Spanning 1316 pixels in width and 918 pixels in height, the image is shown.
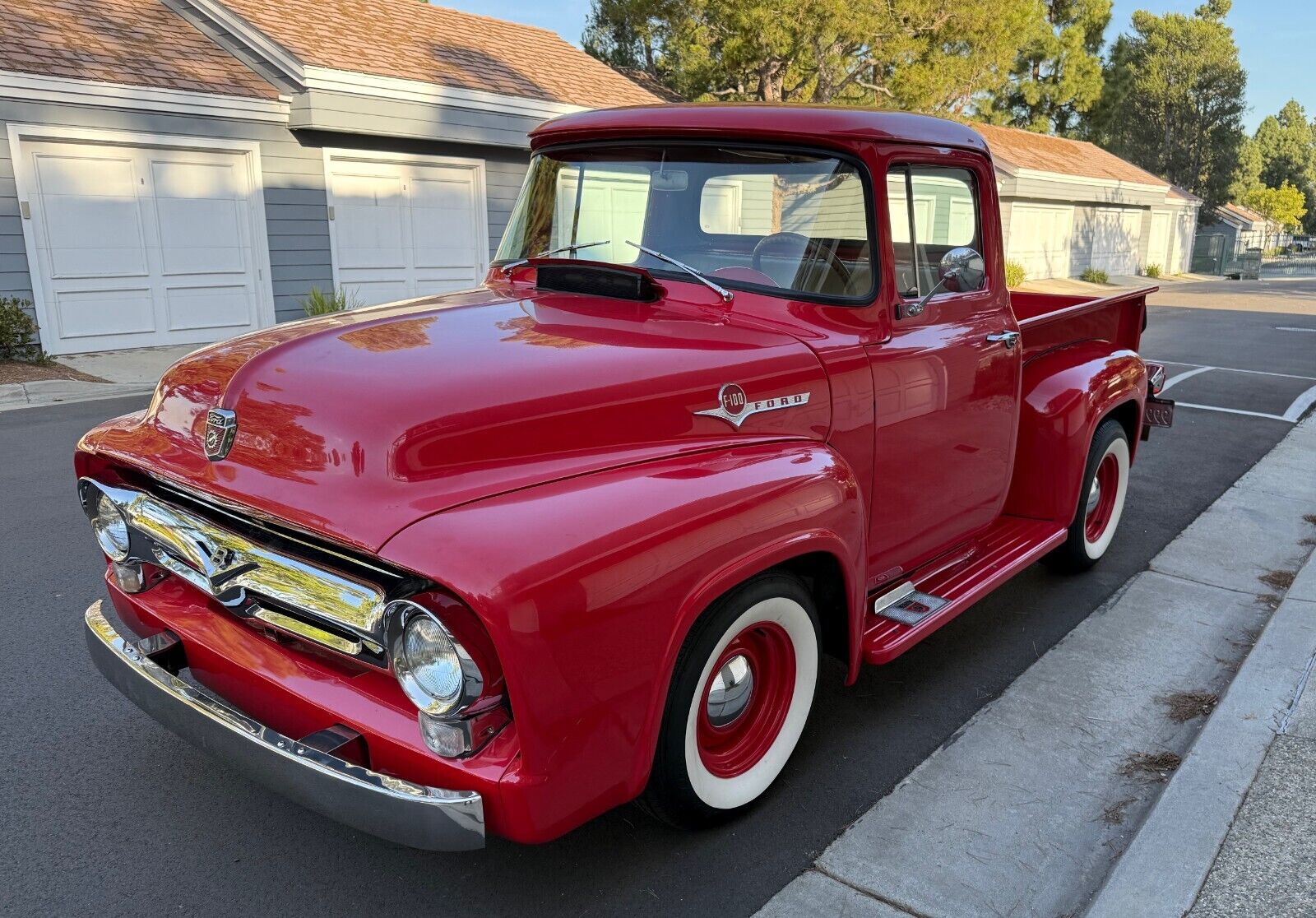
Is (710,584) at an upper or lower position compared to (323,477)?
lower

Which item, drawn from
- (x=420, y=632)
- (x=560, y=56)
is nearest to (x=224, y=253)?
(x=560, y=56)

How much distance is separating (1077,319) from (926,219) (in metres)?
1.69

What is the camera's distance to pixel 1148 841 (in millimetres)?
2648

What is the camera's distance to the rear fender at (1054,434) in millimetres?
4242

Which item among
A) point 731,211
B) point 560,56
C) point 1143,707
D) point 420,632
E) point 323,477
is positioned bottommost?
point 1143,707

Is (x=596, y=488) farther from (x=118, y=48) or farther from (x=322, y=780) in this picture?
(x=118, y=48)

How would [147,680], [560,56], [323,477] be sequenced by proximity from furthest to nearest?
[560,56]
[147,680]
[323,477]

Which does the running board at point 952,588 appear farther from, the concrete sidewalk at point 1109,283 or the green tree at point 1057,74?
the green tree at point 1057,74

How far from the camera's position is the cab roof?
3154 millimetres

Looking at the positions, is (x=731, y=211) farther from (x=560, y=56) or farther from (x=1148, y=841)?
(x=560, y=56)

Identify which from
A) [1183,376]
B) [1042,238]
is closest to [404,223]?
[1183,376]

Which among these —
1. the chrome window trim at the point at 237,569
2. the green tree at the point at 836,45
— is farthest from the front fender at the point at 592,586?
the green tree at the point at 836,45

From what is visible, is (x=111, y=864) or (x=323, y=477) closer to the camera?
(x=323, y=477)

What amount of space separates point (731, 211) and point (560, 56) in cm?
1571
